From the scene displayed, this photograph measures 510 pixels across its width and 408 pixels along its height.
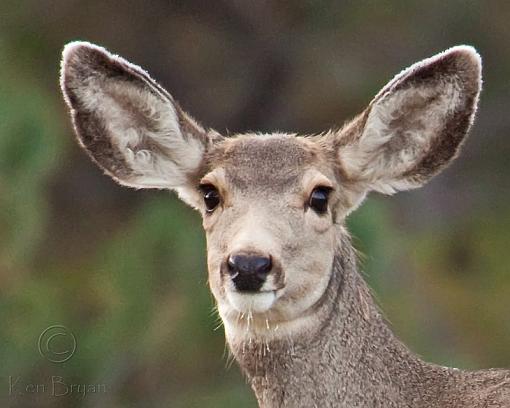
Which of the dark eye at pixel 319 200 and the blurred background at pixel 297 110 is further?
the blurred background at pixel 297 110

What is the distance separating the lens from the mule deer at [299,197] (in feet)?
24.7

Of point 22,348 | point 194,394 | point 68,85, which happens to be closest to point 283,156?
point 68,85

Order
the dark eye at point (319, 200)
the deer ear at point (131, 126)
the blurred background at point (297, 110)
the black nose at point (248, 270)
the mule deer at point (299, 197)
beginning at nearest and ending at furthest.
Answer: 1. the black nose at point (248, 270)
2. the mule deer at point (299, 197)
3. the dark eye at point (319, 200)
4. the deer ear at point (131, 126)
5. the blurred background at point (297, 110)

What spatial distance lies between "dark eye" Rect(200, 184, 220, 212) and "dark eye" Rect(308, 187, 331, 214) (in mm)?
391

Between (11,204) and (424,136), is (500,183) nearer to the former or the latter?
(11,204)

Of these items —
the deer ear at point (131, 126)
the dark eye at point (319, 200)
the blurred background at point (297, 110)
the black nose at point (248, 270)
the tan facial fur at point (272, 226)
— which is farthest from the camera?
the blurred background at point (297, 110)

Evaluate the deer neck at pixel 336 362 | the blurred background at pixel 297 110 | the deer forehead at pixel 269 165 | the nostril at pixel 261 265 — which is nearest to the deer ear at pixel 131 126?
the deer forehead at pixel 269 165

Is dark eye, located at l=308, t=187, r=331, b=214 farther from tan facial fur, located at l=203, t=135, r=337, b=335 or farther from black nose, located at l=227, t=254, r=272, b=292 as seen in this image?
black nose, located at l=227, t=254, r=272, b=292

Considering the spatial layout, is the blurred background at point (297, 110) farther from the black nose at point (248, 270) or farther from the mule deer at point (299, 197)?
the black nose at point (248, 270)

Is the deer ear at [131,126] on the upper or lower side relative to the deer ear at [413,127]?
lower

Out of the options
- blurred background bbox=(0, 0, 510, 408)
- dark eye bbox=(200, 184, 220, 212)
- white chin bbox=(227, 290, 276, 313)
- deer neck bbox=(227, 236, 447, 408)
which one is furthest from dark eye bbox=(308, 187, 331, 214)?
blurred background bbox=(0, 0, 510, 408)

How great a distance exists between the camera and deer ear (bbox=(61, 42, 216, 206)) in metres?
7.92

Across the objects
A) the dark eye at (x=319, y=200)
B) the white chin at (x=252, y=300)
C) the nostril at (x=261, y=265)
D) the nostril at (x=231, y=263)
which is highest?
the dark eye at (x=319, y=200)

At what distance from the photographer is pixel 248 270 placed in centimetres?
721
